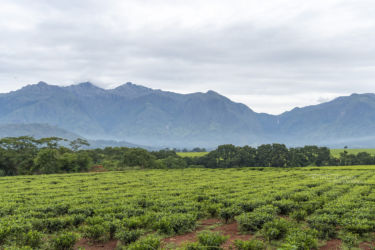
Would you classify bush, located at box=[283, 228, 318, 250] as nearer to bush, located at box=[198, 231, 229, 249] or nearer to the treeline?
bush, located at box=[198, 231, 229, 249]

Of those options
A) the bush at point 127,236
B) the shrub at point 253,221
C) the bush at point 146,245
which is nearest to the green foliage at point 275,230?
the shrub at point 253,221

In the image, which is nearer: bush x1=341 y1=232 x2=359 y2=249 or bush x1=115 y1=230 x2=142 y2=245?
bush x1=341 y1=232 x2=359 y2=249

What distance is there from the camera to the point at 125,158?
310 feet

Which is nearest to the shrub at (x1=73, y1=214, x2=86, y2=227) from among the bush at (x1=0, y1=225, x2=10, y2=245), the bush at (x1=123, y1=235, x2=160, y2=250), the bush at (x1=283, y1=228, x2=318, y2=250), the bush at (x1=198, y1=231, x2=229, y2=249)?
the bush at (x1=0, y1=225, x2=10, y2=245)

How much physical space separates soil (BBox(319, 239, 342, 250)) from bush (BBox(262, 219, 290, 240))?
1913 mm

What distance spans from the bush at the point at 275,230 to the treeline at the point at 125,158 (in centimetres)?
7614

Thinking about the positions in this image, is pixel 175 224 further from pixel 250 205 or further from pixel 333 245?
pixel 333 245

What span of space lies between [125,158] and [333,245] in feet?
282

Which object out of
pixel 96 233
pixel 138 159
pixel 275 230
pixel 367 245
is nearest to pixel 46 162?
pixel 138 159

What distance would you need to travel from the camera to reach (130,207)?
19.6 meters

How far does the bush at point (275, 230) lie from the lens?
14062 millimetres

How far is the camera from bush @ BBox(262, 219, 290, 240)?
46.1ft

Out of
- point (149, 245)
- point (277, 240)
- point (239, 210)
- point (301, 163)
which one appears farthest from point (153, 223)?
point (301, 163)

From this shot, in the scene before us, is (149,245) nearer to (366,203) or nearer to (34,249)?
(34,249)
